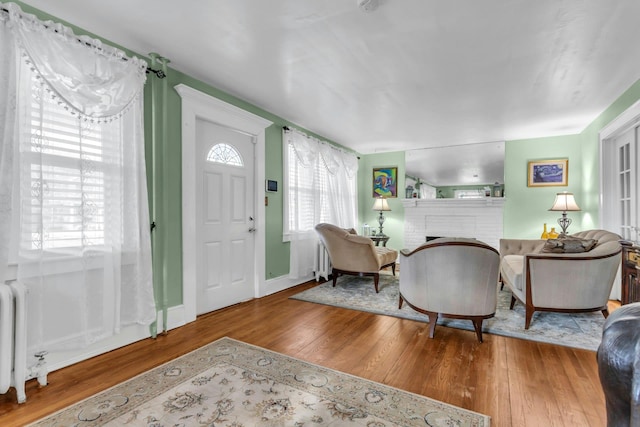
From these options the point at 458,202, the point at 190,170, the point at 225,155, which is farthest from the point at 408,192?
the point at 190,170

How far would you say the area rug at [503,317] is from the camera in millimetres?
2609

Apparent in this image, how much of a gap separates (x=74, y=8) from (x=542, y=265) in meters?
3.99

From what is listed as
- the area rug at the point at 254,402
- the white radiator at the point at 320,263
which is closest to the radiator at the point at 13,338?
the area rug at the point at 254,402

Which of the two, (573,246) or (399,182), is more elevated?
(399,182)

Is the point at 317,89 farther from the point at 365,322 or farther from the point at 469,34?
the point at 365,322

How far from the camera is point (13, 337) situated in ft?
5.57

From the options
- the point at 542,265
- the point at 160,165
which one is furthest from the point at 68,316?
the point at 542,265

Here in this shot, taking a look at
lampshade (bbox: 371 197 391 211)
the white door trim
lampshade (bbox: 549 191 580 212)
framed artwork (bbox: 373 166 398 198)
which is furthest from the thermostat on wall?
lampshade (bbox: 549 191 580 212)

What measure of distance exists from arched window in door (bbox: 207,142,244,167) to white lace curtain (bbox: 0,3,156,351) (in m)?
0.85

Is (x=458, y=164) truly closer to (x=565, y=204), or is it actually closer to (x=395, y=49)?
(x=565, y=204)

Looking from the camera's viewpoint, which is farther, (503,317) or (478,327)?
(503,317)

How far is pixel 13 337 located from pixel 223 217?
189 centimetres

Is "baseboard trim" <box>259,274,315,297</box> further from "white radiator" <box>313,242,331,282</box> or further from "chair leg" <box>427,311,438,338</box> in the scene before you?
"chair leg" <box>427,311,438,338</box>

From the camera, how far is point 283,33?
2.21m
